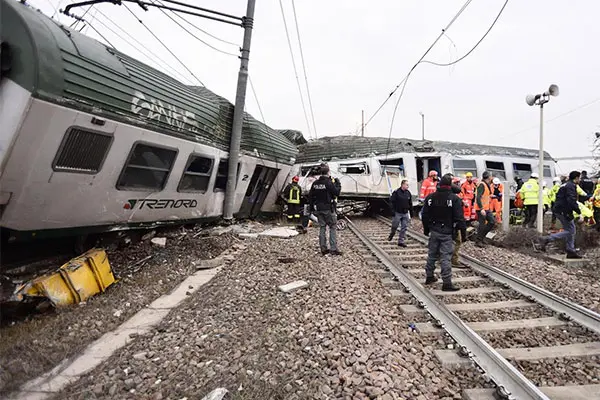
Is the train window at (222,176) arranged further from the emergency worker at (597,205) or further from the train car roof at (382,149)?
the emergency worker at (597,205)

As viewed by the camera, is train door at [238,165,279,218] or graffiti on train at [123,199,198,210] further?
train door at [238,165,279,218]

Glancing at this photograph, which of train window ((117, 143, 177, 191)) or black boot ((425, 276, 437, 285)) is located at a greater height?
train window ((117, 143, 177, 191))

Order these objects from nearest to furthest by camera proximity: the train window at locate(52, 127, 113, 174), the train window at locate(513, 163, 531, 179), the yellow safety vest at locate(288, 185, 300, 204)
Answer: the train window at locate(52, 127, 113, 174), the yellow safety vest at locate(288, 185, 300, 204), the train window at locate(513, 163, 531, 179)

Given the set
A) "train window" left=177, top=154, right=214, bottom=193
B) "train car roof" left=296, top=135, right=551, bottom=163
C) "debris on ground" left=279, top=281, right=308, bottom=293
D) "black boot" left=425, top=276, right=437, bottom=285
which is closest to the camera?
"debris on ground" left=279, top=281, right=308, bottom=293

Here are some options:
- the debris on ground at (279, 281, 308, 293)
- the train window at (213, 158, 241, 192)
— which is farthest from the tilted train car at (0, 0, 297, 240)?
the debris on ground at (279, 281, 308, 293)

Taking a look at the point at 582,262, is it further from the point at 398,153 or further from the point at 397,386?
the point at 398,153

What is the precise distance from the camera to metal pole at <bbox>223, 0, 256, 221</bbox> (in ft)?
27.4

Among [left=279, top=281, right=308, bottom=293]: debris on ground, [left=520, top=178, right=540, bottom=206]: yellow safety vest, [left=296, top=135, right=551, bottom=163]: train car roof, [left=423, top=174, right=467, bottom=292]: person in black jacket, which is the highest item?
[left=296, top=135, right=551, bottom=163]: train car roof

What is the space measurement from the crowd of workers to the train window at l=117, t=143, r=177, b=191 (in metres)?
2.86

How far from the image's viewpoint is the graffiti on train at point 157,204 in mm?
5866

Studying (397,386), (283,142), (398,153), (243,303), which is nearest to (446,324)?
(397,386)

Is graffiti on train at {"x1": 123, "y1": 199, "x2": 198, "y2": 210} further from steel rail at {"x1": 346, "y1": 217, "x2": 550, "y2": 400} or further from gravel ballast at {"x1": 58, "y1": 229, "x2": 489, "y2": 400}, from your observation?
steel rail at {"x1": 346, "y1": 217, "x2": 550, "y2": 400}

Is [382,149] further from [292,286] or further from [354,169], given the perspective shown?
[292,286]

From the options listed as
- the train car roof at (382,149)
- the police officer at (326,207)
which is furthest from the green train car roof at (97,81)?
the train car roof at (382,149)
